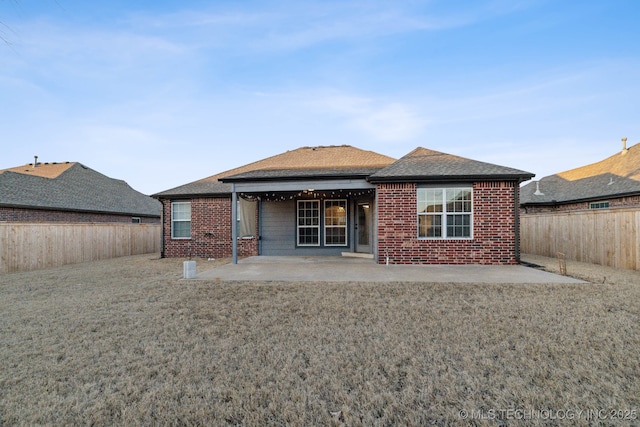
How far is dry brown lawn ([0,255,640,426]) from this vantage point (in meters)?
2.34

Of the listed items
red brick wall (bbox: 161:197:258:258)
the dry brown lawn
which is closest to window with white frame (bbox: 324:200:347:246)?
red brick wall (bbox: 161:197:258:258)

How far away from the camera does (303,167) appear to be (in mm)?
11914

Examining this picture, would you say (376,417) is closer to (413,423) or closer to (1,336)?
(413,423)

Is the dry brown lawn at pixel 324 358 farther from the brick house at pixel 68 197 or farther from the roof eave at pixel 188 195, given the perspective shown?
the brick house at pixel 68 197

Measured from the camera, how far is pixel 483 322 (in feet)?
14.2

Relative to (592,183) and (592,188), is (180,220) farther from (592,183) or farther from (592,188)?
(592,183)

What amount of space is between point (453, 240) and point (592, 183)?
40.4ft

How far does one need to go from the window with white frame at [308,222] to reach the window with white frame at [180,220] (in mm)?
5218

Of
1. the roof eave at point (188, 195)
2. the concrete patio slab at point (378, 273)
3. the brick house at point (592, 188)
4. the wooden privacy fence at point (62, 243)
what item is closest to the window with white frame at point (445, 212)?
the concrete patio slab at point (378, 273)

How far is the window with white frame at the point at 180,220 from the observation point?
44.3 feet

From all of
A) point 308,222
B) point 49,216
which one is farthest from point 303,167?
point 49,216

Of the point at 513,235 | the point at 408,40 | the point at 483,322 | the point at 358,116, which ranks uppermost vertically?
the point at 408,40

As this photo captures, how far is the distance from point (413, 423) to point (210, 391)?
5.69 feet

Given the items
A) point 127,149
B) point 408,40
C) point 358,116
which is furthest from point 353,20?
point 127,149
